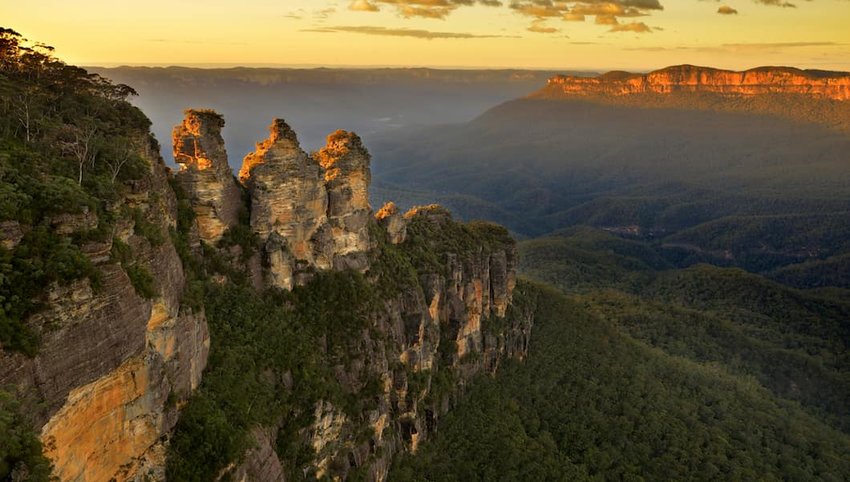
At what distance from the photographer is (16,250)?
56.6 feet

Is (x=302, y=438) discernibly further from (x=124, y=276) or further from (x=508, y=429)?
(x=508, y=429)

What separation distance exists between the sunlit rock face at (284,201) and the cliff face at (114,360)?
10.4m

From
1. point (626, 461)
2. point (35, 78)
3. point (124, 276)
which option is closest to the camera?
point (124, 276)

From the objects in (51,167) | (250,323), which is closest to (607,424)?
(250,323)

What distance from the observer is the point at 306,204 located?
39.0 meters

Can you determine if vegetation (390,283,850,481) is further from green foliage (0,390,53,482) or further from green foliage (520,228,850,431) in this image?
green foliage (0,390,53,482)

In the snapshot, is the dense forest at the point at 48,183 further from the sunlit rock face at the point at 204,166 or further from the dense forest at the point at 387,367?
the sunlit rock face at the point at 204,166

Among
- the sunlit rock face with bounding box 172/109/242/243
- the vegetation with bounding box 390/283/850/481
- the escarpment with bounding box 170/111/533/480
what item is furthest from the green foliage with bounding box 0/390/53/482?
the vegetation with bounding box 390/283/850/481

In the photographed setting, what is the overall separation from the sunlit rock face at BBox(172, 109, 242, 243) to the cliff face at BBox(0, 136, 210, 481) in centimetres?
701

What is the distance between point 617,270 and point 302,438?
123 meters

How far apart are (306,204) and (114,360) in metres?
20.7

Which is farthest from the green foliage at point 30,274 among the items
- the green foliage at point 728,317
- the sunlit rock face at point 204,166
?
the green foliage at point 728,317

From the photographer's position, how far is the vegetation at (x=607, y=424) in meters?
47.3

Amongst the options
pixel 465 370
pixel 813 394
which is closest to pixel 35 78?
pixel 465 370
